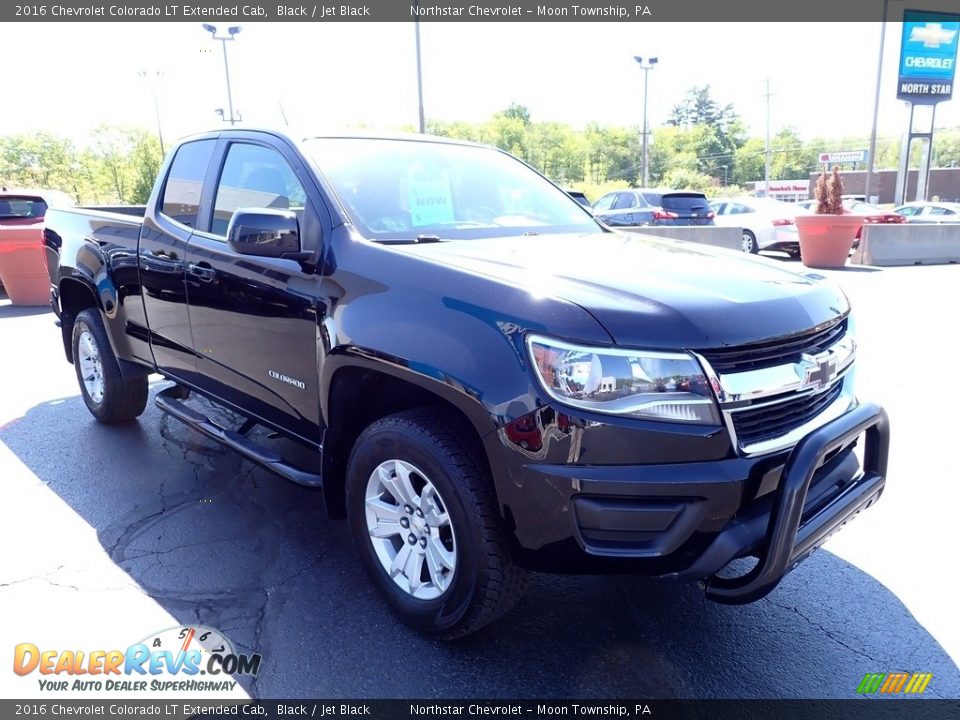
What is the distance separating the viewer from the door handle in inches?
141

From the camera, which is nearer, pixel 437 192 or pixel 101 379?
pixel 437 192

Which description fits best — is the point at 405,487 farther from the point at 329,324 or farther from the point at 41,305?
the point at 41,305

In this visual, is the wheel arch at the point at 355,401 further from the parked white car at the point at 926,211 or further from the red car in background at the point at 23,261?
the parked white car at the point at 926,211

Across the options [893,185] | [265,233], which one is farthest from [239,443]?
[893,185]

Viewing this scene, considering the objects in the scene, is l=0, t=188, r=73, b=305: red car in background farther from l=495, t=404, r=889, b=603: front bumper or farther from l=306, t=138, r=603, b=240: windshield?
l=495, t=404, r=889, b=603: front bumper

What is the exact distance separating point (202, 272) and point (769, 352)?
2.74 metres

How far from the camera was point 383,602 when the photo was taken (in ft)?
9.71

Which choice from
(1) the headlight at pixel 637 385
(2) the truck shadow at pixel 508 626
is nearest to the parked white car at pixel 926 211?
(2) the truck shadow at pixel 508 626

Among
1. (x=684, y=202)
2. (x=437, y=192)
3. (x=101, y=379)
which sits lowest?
(x=101, y=379)

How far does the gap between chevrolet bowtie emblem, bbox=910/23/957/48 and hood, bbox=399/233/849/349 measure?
3090 cm

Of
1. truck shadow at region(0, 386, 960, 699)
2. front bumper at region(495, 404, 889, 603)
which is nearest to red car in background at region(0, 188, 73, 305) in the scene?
truck shadow at region(0, 386, 960, 699)

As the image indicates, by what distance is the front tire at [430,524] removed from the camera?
7.77 feet

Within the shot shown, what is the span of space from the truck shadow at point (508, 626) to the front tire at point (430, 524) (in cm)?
20

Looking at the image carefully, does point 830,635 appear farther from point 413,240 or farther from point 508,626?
point 413,240
